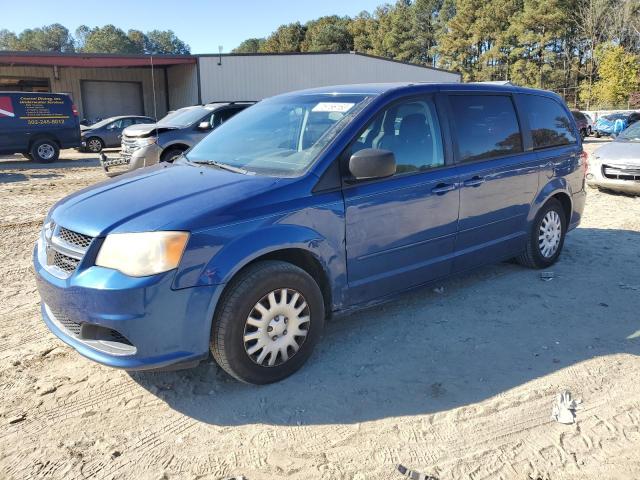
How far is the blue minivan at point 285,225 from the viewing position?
289cm

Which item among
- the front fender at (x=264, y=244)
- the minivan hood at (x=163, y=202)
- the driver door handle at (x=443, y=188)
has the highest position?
the minivan hood at (x=163, y=202)

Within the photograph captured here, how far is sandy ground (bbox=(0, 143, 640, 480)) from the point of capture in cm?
267

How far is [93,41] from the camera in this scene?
114312mm

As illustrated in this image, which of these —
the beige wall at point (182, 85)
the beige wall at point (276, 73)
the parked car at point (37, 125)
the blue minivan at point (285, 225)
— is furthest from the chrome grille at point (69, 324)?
the beige wall at point (182, 85)

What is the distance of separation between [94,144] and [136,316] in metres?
20.3

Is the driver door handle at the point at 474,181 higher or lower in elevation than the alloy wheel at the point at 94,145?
higher

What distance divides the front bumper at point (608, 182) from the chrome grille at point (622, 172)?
35 millimetres

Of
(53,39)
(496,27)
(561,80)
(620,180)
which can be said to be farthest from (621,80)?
(53,39)

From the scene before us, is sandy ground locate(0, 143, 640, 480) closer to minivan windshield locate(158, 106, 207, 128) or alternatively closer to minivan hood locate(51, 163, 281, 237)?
minivan hood locate(51, 163, 281, 237)

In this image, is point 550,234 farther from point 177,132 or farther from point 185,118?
point 185,118

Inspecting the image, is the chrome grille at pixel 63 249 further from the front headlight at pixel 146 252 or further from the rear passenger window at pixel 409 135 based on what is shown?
the rear passenger window at pixel 409 135

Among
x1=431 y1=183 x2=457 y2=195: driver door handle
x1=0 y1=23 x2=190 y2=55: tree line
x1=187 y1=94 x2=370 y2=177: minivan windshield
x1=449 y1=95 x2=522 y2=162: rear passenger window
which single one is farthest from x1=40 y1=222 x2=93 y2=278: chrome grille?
x1=0 y1=23 x2=190 y2=55: tree line

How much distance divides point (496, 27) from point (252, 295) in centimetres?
6471

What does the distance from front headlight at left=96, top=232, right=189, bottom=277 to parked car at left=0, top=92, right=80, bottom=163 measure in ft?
50.9
